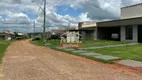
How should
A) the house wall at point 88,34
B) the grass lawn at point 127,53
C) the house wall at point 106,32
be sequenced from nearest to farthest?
1. the grass lawn at point 127,53
2. the house wall at point 106,32
3. the house wall at point 88,34

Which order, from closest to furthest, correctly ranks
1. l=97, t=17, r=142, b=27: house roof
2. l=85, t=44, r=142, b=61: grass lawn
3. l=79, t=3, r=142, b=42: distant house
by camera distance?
1. l=85, t=44, r=142, b=61: grass lawn
2. l=97, t=17, r=142, b=27: house roof
3. l=79, t=3, r=142, b=42: distant house

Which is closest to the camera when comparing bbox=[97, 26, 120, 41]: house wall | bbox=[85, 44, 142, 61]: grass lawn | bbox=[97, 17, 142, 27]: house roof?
bbox=[85, 44, 142, 61]: grass lawn

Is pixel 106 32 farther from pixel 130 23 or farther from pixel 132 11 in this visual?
pixel 130 23

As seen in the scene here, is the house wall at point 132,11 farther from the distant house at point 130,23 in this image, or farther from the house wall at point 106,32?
the house wall at point 106,32

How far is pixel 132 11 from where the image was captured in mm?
41438

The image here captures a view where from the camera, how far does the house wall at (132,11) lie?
129 feet

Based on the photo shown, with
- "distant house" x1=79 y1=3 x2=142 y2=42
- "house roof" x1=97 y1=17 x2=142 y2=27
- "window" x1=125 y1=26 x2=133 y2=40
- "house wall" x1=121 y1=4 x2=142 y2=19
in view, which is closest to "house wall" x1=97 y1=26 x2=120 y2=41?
"distant house" x1=79 y1=3 x2=142 y2=42

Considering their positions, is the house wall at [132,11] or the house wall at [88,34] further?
the house wall at [88,34]

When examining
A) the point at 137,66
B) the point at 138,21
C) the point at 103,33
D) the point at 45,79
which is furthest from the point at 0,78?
the point at 103,33

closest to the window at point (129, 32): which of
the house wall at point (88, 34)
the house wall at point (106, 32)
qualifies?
the house wall at point (106, 32)

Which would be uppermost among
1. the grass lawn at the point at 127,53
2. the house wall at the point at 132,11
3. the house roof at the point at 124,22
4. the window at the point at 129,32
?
the house wall at the point at 132,11

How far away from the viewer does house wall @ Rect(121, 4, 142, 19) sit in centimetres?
3942

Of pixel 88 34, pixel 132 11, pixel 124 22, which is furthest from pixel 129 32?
pixel 88 34

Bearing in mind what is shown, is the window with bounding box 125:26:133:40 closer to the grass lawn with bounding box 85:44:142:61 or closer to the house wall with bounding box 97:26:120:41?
the house wall with bounding box 97:26:120:41
